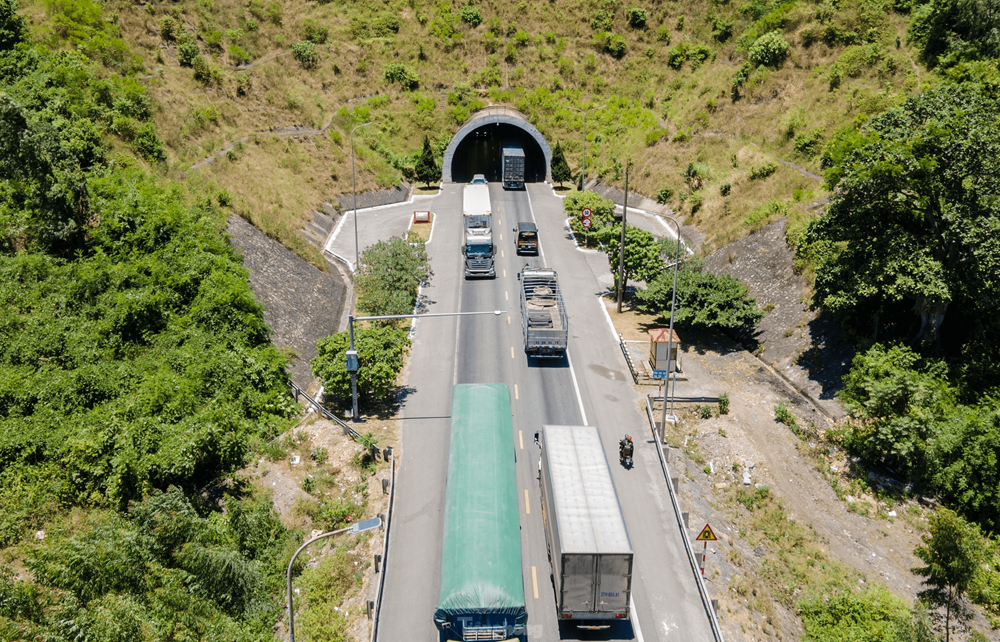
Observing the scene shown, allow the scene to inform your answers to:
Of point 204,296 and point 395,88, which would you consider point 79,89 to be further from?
point 395,88

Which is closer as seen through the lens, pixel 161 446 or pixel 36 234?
pixel 161 446

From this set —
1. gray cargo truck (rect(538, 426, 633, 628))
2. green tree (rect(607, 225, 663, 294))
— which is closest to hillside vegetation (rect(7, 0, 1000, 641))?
green tree (rect(607, 225, 663, 294))

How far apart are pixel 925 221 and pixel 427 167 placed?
52.0 metres

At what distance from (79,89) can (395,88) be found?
136 feet

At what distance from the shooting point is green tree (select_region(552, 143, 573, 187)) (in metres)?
76.0

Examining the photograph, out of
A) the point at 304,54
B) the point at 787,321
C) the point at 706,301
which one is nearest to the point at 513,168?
the point at 304,54

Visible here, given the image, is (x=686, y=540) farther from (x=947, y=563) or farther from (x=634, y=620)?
(x=947, y=563)

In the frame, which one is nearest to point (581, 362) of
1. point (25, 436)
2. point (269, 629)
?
point (269, 629)

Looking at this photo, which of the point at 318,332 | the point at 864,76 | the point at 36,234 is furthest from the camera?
the point at 864,76

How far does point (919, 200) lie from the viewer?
34.1 meters

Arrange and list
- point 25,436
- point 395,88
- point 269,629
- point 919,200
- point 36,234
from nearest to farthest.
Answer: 1. point 269,629
2. point 25,436
3. point 919,200
4. point 36,234
5. point 395,88

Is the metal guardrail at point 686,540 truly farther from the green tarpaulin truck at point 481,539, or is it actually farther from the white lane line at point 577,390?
the green tarpaulin truck at point 481,539

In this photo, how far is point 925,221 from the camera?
1417 inches

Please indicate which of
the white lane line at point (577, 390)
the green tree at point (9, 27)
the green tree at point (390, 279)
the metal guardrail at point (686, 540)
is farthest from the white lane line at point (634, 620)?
the green tree at point (9, 27)
